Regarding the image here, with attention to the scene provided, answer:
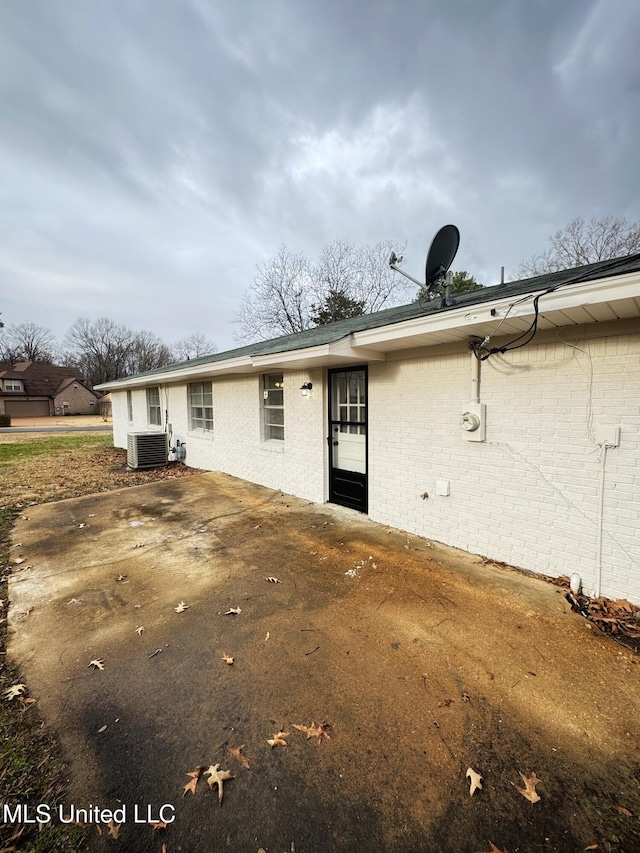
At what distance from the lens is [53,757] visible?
1694 mm

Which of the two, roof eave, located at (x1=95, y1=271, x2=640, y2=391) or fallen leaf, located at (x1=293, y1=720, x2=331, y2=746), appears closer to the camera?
fallen leaf, located at (x1=293, y1=720, x2=331, y2=746)

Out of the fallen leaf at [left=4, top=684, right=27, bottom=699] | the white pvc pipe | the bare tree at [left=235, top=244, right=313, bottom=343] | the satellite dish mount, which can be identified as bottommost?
the fallen leaf at [left=4, top=684, right=27, bottom=699]

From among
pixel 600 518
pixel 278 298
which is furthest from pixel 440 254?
pixel 278 298

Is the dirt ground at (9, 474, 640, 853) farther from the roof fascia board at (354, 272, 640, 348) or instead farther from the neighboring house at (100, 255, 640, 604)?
the roof fascia board at (354, 272, 640, 348)

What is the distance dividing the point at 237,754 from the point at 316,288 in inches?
847

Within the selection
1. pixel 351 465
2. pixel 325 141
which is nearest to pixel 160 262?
pixel 325 141

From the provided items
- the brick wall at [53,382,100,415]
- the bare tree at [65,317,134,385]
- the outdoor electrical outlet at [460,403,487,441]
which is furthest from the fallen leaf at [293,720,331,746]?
the bare tree at [65,317,134,385]

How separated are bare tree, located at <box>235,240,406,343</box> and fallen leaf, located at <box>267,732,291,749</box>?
19.9 metres

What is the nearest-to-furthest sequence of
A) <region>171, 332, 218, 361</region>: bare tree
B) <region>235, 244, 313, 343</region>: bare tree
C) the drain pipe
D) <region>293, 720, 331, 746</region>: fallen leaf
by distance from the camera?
<region>293, 720, 331, 746</region>: fallen leaf < the drain pipe < <region>235, 244, 313, 343</region>: bare tree < <region>171, 332, 218, 361</region>: bare tree

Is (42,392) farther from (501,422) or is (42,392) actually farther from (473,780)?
(473,780)

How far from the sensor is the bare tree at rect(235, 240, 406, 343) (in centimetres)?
1958

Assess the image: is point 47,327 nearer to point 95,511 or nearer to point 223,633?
point 95,511

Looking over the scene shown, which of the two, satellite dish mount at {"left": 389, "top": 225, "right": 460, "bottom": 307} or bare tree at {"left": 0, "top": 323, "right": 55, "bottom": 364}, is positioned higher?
bare tree at {"left": 0, "top": 323, "right": 55, "bottom": 364}

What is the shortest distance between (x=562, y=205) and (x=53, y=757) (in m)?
21.5
